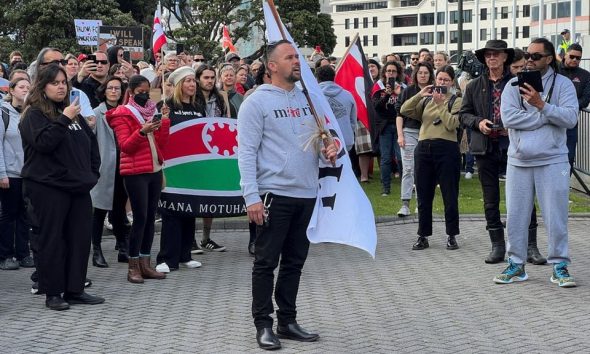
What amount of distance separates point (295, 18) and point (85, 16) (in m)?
17.7

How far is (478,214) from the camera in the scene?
13.8 meters

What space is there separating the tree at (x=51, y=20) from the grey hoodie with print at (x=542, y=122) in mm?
36995

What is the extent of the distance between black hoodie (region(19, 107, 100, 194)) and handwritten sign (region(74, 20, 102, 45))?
51.0ft

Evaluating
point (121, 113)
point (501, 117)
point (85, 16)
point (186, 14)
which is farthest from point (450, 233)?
point (186, 14)

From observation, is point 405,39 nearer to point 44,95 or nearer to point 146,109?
point 146,109

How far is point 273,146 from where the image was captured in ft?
23.4

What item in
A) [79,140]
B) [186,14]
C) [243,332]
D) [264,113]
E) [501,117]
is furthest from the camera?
[186,14]

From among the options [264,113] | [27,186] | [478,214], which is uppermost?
[264,113]

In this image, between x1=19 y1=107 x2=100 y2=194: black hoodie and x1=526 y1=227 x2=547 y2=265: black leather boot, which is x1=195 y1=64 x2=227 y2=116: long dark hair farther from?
x1=526 y1=227 x2=547 y2=265: black leather boot

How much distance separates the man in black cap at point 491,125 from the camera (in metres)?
10.2

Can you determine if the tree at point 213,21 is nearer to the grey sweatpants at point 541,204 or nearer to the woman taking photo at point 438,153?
the woman taking photo at point 438,153

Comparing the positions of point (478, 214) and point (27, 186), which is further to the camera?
point (478, 214)

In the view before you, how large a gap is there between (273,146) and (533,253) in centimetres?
429

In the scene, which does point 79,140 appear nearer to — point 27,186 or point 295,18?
point 27,186
